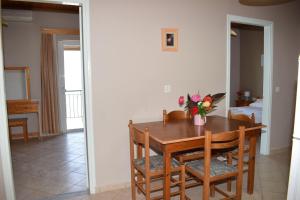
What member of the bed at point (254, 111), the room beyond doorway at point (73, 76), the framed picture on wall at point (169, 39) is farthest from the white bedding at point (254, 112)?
the room beyond doorway at point (73, 76)

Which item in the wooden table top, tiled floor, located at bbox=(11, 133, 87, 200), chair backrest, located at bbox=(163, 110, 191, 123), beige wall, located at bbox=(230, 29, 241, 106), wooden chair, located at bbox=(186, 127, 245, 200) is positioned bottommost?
tiled floor, located at bbox=(11, 133, 87, 200)

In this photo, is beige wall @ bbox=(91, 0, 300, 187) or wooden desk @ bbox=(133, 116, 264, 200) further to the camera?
beige wall @ bbox=(91, 0, 300, 187)

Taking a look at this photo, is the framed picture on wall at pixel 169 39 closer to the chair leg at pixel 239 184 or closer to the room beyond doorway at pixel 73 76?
the chair leg at pixel 239 184

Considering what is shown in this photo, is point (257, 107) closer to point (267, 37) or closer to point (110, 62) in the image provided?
point (267, 37)

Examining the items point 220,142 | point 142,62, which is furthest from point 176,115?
point 220,142

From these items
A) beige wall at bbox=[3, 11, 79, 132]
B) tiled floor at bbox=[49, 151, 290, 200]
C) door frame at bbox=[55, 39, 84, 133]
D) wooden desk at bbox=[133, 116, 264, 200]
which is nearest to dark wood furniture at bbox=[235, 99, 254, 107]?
tiled floor at bbox=[49, 151, 290, 200]

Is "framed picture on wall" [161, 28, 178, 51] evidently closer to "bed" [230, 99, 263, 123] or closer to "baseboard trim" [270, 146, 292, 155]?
"bed" [230, 99, 263, 123]

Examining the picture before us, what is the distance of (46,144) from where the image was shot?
Answer: 501cm

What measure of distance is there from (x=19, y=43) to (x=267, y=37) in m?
4.97

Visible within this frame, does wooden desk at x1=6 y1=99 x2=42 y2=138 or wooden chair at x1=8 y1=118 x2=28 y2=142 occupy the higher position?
wooden desk at x1=6 y1=99 x2=42 y2=138

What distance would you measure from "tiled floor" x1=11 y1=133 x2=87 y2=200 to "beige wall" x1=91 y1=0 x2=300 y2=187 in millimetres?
629

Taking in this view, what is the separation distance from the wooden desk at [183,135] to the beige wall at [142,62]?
409 millimetres

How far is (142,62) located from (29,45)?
356 cm

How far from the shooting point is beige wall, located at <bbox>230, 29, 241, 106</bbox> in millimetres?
6719
